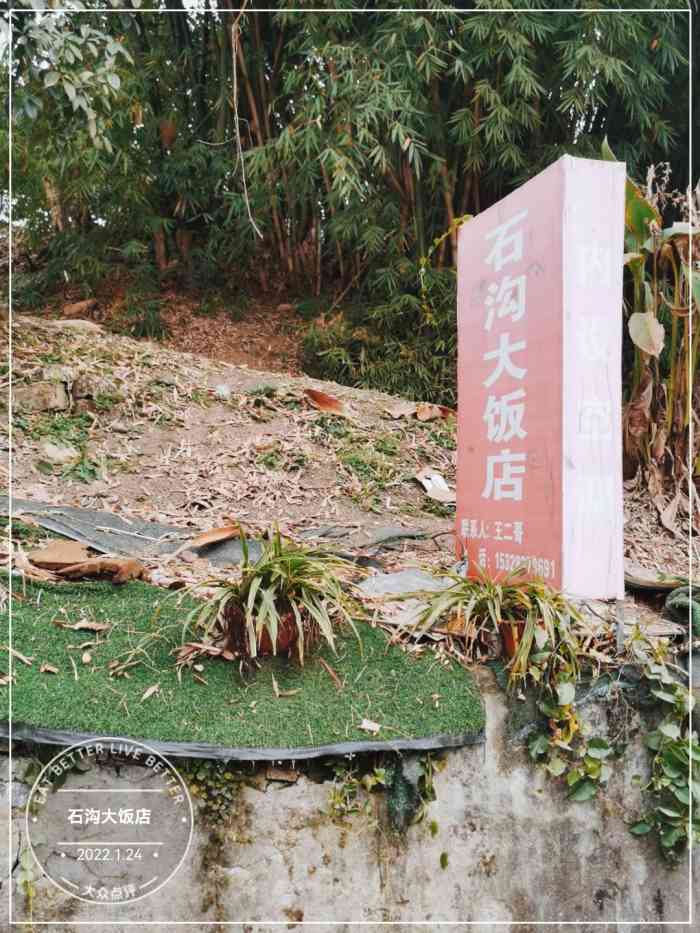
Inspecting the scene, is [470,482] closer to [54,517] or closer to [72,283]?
[54,517]

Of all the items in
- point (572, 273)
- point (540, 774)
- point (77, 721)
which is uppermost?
point (572, 273)

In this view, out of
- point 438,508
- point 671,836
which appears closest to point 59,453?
point 438,508

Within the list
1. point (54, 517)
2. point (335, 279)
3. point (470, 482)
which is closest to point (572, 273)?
point (470, 482)

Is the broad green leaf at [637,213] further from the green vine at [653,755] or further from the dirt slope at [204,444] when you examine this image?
the green vine at [653,755]

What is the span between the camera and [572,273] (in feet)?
6.22

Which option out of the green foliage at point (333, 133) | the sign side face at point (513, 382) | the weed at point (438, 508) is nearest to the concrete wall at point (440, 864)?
the sign side face at point (513, 382)

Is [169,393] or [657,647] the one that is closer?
[657,647]

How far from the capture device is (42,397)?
3.66m

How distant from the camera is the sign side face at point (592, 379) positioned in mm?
1884

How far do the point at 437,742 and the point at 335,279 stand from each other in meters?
5.98

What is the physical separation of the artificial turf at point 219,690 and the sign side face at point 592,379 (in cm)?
45

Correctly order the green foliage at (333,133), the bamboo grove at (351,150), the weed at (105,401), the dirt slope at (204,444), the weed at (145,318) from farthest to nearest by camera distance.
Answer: the weed at (145,318)
the green foliage at (333,133)
the bamboo grove at (351,150)
the weed at (105,401)
the dirt slope at (204,444)

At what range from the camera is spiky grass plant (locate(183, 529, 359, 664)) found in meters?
1.77

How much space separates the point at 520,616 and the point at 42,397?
2.75 m
